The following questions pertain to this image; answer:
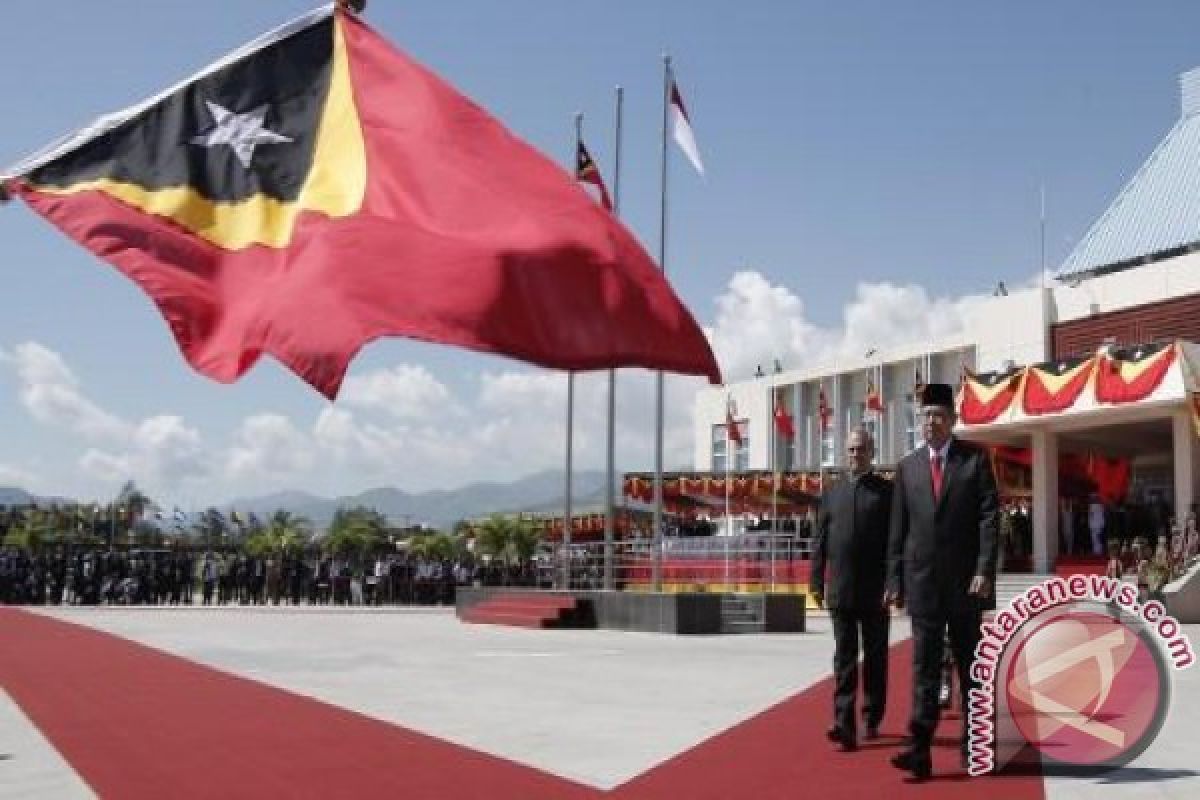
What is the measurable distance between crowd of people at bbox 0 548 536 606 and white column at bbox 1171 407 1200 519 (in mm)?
17430

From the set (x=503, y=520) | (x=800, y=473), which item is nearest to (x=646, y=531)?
(x=800, y=473)

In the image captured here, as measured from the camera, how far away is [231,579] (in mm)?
37562

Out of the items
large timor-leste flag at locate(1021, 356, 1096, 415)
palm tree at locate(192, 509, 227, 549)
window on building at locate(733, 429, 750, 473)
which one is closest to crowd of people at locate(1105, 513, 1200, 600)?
large timor-leste flag at locate(1021, 356, 1096, 415)

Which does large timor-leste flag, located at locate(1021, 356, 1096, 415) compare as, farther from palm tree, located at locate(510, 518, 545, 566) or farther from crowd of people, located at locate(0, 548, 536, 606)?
palm tree, located at locate(510, 518, 545, 566)

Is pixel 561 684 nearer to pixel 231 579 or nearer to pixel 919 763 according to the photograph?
pixel 919 763

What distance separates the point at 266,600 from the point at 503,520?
46.2m

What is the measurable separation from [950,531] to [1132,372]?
23.4 meters

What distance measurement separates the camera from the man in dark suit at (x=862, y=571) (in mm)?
8086

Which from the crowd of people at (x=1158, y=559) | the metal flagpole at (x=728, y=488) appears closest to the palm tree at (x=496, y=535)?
the metal flagpole at (x=728, y=488)

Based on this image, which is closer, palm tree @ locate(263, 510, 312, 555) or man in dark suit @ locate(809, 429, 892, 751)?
man in dark suit @ locate(809, 429, 892, 751)

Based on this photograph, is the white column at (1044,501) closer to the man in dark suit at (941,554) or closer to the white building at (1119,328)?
the white building at (1119,328)

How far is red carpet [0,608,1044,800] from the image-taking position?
6520 mm

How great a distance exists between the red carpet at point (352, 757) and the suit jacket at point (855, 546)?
855 mm

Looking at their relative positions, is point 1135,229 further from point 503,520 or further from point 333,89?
point 503,520
